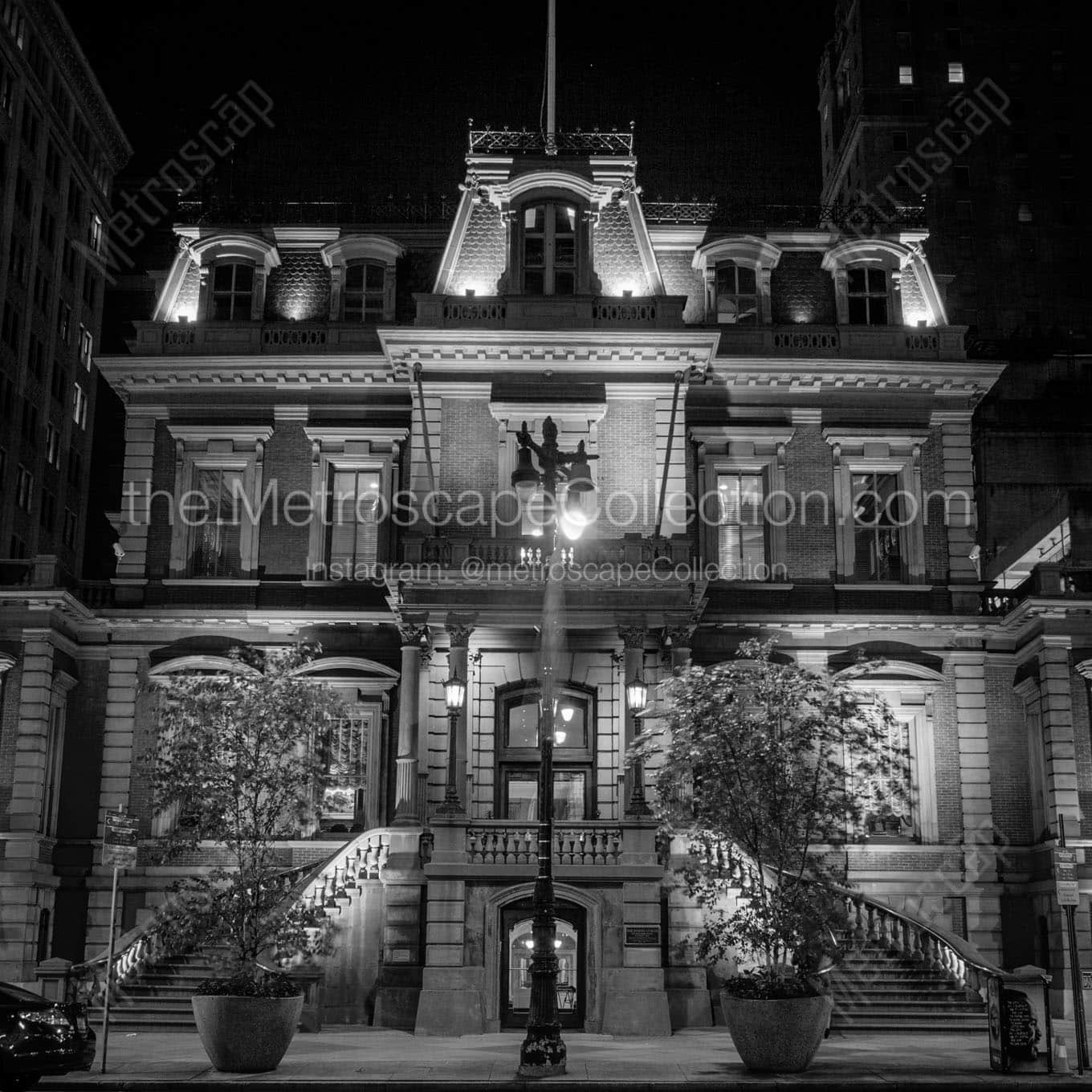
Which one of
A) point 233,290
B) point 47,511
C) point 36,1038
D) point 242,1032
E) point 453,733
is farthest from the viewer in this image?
point 47,511

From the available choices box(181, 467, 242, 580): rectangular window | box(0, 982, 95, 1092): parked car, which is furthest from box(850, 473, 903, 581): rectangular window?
box(0, 982, 95, 1092): parked car

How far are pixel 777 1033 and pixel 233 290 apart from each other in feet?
83.1

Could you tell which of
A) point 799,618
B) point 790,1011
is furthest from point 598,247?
point 790,1011

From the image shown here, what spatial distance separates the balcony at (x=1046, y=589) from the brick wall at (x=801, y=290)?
8465 mm

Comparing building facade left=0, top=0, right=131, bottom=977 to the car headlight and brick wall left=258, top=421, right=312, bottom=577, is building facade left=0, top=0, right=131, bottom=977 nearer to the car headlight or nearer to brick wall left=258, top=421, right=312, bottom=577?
brick wall left=258, top=421, right=312, bottom=577

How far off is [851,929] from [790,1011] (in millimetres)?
2308

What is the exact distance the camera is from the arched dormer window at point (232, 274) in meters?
38.9

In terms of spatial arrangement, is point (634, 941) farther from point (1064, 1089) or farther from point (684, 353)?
point (684, 353)

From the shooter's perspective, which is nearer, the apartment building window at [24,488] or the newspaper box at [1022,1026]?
the newspaper box at [1022,1026]

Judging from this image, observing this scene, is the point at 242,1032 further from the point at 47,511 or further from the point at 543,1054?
the point at 47,511

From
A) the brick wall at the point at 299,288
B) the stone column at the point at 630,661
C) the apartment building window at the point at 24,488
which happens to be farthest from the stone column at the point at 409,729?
the apartment building window at the point at 24,488

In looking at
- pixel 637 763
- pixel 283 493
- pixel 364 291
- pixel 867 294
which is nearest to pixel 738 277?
pixel 867 294

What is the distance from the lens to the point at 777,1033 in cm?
2153

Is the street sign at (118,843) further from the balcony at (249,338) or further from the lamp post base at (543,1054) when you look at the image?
the balcony at (249,338)
